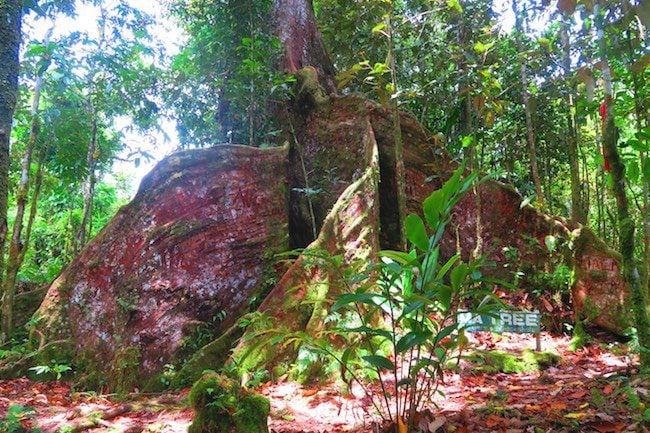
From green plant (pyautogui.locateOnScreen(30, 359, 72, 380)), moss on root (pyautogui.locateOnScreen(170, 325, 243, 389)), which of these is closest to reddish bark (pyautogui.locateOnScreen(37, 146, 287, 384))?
green plant (pyautogui.locateOnScreen(30, 359, 72, 380))

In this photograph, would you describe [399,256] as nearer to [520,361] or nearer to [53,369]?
[520,361]

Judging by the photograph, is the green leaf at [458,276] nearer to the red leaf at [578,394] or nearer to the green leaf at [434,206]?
the green leaf at [434,206]

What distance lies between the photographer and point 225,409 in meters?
2.31

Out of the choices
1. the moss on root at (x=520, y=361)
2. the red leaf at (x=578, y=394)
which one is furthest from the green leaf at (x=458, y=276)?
the moss on root at (x=520, y=361)

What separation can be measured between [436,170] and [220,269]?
124 inches

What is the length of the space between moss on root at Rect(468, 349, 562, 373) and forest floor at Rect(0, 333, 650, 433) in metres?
0.07

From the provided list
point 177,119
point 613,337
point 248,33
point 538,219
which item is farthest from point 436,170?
point 177,119

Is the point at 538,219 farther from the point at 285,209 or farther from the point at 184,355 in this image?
the point at 184,355

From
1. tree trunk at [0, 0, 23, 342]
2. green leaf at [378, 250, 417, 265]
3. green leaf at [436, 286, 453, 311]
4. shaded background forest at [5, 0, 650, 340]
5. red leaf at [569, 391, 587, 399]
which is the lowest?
red leaf at [569, 391, 587, 399]

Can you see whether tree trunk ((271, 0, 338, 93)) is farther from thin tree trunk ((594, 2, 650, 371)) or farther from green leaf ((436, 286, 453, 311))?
→ green leaf ((436, 286, 453, 311))

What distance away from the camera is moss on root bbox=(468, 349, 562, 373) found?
382cm

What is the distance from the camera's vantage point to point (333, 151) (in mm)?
6211

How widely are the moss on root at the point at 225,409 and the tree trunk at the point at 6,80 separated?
1.54m

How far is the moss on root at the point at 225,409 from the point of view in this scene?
2.30 m
